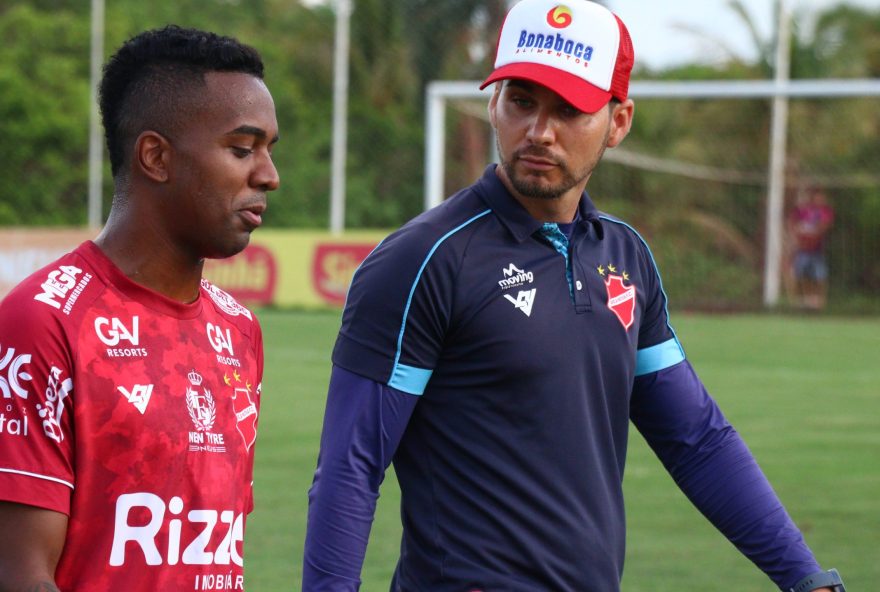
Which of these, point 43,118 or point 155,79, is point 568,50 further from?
point 43,118

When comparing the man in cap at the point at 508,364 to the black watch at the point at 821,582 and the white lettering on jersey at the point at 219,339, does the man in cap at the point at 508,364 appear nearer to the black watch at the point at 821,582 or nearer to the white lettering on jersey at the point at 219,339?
the white lettering on jersey at the point at 219,339

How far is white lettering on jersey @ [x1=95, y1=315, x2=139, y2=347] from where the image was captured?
115 inches

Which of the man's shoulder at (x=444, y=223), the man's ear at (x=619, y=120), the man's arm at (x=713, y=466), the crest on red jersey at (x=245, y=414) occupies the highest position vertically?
the man's ear at (x=619, y=120)

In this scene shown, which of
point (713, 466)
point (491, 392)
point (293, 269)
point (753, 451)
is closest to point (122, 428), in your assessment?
point (491, 392)

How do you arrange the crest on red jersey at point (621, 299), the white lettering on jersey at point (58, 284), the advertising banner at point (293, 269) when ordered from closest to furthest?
1. the white lettering on jersey at point (58, 284)
2. the crest on red jersey at point (621, 299)
3. the advertising banner at point (293, 269)

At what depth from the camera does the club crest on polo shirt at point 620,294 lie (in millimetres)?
3623

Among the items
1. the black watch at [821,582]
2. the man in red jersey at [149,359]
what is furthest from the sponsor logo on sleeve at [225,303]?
the black watch at [821,582]

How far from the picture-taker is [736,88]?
22.8 meters

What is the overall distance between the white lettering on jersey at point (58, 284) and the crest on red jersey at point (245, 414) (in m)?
0.44

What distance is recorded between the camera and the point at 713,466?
156 inches

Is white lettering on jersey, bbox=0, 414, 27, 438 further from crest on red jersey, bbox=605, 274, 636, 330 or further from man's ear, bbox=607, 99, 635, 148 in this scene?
man's ear, bbox=607, 99, 635, 148

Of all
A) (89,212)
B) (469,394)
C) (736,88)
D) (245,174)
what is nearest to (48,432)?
(245,174)

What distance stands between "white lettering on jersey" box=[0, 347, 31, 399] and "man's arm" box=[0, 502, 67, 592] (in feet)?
0.66

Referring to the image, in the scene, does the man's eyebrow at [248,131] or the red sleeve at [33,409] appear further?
the man's eyebrow at [248,131]
